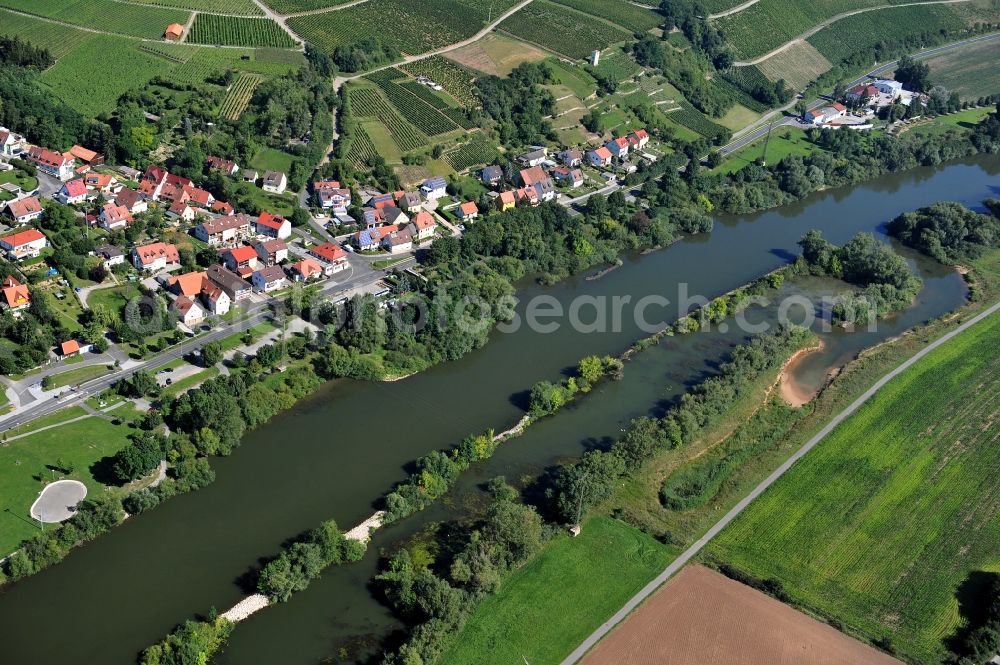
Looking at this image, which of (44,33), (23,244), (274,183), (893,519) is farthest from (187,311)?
(44,33)

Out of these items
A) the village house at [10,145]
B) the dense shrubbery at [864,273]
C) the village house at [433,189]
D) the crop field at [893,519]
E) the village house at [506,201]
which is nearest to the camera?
the crop field at [893,519]

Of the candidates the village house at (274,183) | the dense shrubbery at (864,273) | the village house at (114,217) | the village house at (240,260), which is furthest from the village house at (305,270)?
the dense shrubbery at (864,273)

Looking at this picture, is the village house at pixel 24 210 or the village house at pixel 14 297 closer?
the village house at pixel 14 297

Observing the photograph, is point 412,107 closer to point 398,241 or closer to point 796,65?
point 398,241

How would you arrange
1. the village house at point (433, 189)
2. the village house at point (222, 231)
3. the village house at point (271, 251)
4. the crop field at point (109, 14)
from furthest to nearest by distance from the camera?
the crop field at point (109, 14) < the village house at point (433, 189) < the village house at point (222, 231) < the village house at point (271, 251)

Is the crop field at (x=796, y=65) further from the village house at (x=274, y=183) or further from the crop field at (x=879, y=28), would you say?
the village house at (x=274, y=183)

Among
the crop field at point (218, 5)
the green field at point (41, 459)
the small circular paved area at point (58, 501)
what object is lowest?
the small circular paved area at point (58, 501)

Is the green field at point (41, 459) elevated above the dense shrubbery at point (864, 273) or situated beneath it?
situated beneath
